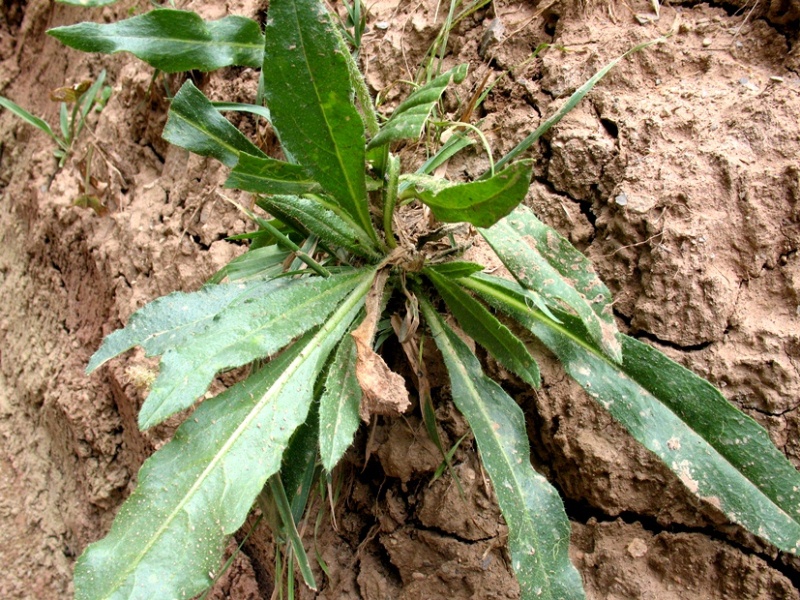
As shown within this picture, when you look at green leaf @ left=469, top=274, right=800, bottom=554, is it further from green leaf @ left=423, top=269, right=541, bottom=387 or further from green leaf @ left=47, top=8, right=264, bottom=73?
green leaf @ left=47, top=8, right=264, bottom=73

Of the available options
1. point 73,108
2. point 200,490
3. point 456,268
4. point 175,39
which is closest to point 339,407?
point 200,490

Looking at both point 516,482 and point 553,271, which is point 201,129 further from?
point 516,482

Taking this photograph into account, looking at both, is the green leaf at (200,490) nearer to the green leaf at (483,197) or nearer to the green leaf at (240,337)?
the green leaf at (240,337)

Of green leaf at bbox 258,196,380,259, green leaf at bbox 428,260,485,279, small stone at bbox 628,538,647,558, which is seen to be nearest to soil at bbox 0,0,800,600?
small stone at bbox 628,538,647,558

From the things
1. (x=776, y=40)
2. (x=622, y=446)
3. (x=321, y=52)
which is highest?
(x=776, y=40)

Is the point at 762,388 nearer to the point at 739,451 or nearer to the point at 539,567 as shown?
the point at 739,451

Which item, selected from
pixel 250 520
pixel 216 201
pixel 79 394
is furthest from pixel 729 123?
pixel 79 394

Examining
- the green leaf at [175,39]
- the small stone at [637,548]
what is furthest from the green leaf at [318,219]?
the small stone at [637,548]
